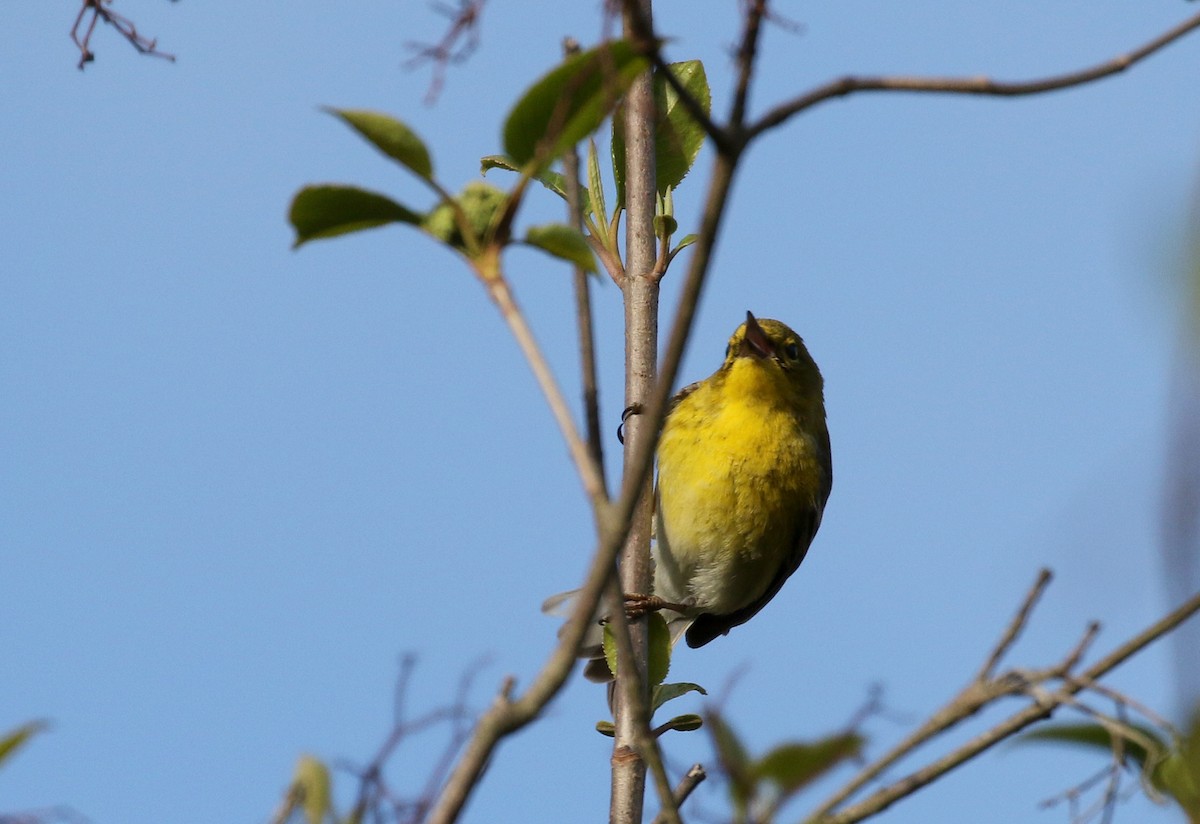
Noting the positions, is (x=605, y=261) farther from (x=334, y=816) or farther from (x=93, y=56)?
(x=334, y=816)

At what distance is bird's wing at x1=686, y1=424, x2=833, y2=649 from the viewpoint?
22.0 feet

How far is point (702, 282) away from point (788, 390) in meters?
5.54

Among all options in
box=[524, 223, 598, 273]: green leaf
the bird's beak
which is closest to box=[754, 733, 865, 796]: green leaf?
box=[524, 223, 598, 273]: green leaf

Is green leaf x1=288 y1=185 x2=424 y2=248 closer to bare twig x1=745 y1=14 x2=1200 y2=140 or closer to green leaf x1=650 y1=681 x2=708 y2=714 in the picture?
bare twig x1=745 y1=14 x2=1200 y2=140

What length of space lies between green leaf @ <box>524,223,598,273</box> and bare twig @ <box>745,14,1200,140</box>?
0.46 meters

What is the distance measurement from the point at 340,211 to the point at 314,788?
0.77m

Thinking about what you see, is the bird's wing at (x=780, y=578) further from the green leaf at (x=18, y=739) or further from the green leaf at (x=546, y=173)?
the green leaf at (x=18, y=739)

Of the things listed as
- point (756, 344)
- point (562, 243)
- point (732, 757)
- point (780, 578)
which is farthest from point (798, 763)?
point (780, 578)

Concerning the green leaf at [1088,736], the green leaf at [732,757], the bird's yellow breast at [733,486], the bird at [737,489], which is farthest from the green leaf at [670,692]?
the bird's yellow breast at [733,486]

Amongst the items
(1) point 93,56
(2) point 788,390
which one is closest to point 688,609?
(2) point 788,390

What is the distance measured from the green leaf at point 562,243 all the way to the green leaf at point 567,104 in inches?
3.9

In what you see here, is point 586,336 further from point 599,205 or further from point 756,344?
point 756,344

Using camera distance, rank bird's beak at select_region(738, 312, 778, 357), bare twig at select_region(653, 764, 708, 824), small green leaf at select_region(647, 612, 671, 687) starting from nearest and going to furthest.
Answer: bare twig at select_region(653, 764, 708, 824), small green leaf at select_region(647, 612, 671, 687), bird's beak at select_region(738, 312, 778, 357)

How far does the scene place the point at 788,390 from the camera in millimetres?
6742
